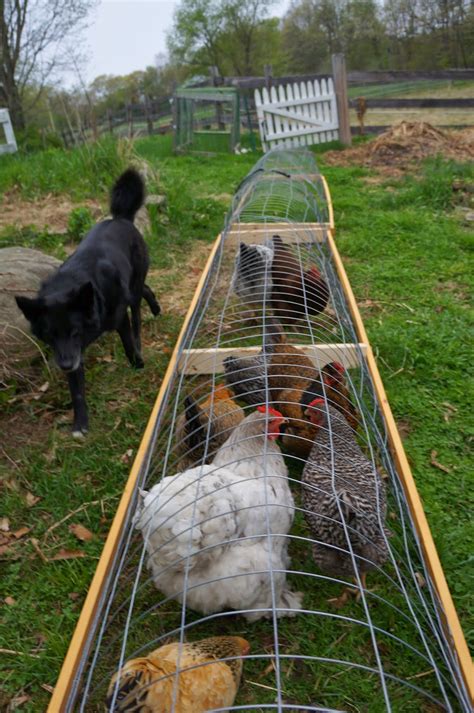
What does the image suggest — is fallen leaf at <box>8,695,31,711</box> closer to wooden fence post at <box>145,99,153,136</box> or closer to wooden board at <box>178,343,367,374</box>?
wooden board at <box>178,343,367,374</box>

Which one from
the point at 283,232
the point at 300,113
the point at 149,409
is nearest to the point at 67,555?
the point at 149,409

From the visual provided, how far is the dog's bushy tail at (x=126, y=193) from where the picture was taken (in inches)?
143

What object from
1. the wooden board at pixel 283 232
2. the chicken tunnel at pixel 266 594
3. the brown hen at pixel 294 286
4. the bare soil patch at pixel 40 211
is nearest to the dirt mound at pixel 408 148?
the wooden board at pixel 283 232

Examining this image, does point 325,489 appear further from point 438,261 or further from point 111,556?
point 438,261

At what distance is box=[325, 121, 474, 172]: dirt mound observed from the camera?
8.42 m

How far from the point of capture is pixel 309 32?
16.9 metres

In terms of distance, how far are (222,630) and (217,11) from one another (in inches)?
1110

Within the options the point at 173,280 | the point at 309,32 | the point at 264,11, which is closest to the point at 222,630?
the point at 173,280

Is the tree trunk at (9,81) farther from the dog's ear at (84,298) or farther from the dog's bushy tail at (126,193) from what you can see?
the dog's ear at (84,298)

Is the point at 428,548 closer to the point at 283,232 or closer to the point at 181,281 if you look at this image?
the point at 283,232

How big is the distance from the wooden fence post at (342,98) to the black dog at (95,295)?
790 cm

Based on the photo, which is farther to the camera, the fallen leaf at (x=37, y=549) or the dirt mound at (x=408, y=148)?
the dirt mound at (x=408, y=148)

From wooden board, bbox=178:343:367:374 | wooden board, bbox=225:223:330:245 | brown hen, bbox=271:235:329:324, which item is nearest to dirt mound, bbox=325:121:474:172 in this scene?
wooden board, bbox=225:223:330:245

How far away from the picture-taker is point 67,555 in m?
2.26
